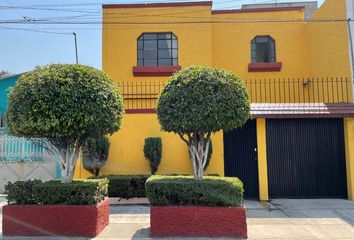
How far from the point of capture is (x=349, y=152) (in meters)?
11.3

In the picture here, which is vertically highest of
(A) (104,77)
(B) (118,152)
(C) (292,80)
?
(C) (292,80)

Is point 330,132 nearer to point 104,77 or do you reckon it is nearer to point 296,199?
point 296,199

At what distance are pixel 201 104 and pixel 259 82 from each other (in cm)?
790

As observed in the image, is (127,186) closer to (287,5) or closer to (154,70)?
(154,70)

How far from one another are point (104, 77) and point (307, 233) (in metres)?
5.31

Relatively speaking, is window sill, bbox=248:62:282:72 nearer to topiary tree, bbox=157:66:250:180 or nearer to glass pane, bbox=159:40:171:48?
glass pane, bbox=159:40:171:48

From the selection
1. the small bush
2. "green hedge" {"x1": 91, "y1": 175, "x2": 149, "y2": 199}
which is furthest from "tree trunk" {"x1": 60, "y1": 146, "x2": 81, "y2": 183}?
"green hedge" {"x1": 91, "y1": 175, "x2": 149, "y2": 199}

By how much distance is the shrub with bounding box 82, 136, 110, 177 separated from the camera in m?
11.8

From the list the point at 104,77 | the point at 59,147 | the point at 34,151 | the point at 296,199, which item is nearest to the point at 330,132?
the point at 296,199

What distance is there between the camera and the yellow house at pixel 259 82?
1157 cm

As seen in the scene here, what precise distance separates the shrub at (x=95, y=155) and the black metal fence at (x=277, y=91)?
8.51ft

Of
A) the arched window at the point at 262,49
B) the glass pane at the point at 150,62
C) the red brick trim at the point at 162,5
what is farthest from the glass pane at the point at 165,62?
the arched window at the point at 262,49

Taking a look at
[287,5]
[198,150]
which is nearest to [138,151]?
[198,150]

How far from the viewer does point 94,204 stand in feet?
24.5
